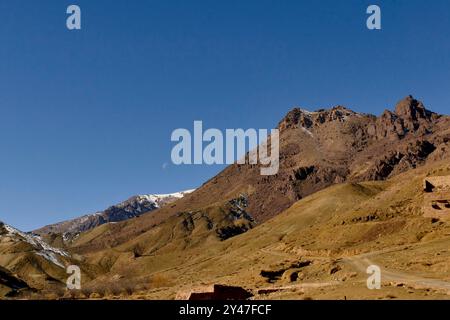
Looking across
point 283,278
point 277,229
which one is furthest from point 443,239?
point 277,229

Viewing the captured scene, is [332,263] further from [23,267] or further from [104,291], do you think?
[23,267]

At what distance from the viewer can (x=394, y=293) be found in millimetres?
37969

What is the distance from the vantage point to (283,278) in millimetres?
70188

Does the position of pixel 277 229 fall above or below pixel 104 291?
above

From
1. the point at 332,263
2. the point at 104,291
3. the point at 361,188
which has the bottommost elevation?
the point at 104,291

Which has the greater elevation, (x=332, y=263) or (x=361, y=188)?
(x=361, y=188)
